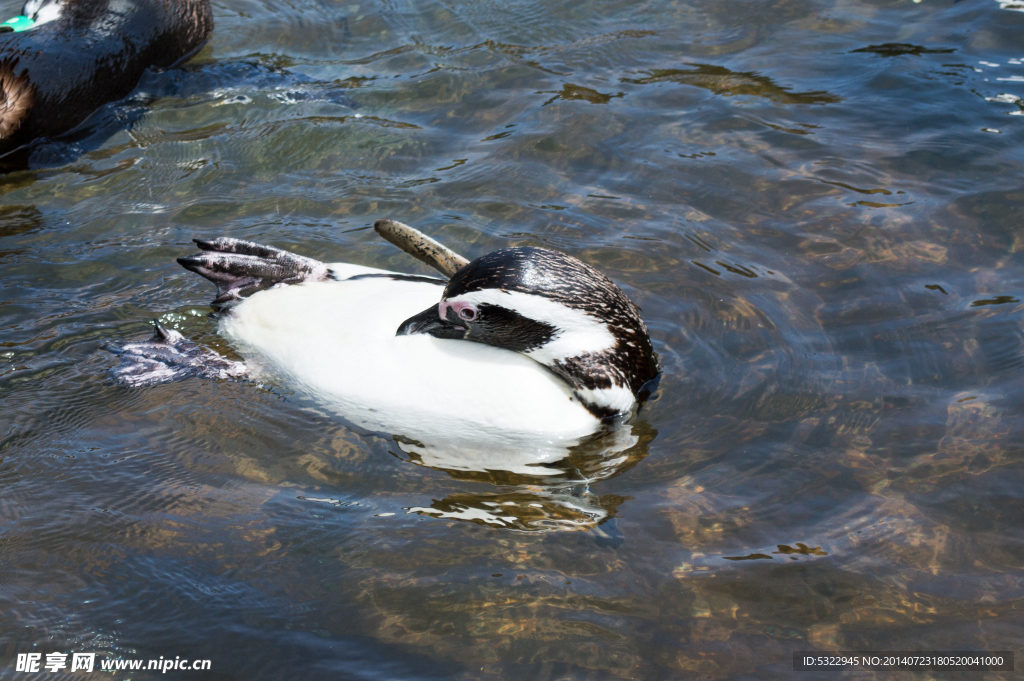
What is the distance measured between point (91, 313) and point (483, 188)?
2722 mm

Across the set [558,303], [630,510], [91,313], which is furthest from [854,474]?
[91,313]

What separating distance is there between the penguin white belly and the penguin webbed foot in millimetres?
321

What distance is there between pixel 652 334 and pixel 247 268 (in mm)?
2288

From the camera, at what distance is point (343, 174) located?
6.51m

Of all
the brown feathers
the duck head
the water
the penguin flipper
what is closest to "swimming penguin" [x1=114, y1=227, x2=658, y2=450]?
the duck head

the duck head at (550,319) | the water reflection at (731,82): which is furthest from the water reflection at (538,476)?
the water reflection at (731,82)

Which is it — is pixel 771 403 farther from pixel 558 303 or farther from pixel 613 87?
pixel 613 87

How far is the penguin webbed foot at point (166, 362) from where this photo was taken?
452cm

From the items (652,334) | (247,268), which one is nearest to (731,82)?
(652,334)

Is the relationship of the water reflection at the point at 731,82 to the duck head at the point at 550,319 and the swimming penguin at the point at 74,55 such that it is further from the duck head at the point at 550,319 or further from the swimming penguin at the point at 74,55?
the swimming penguin at the point at 74,55

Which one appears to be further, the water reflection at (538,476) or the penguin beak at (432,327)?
the penguin beak at (432,327)

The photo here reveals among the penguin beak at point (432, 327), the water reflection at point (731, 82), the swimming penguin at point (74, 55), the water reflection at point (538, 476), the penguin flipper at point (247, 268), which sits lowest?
the water reflection at point (538, 476)

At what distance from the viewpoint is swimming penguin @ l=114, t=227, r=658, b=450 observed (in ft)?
13.3

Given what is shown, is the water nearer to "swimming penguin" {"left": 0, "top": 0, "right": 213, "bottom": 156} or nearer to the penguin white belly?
the penguin white belly
